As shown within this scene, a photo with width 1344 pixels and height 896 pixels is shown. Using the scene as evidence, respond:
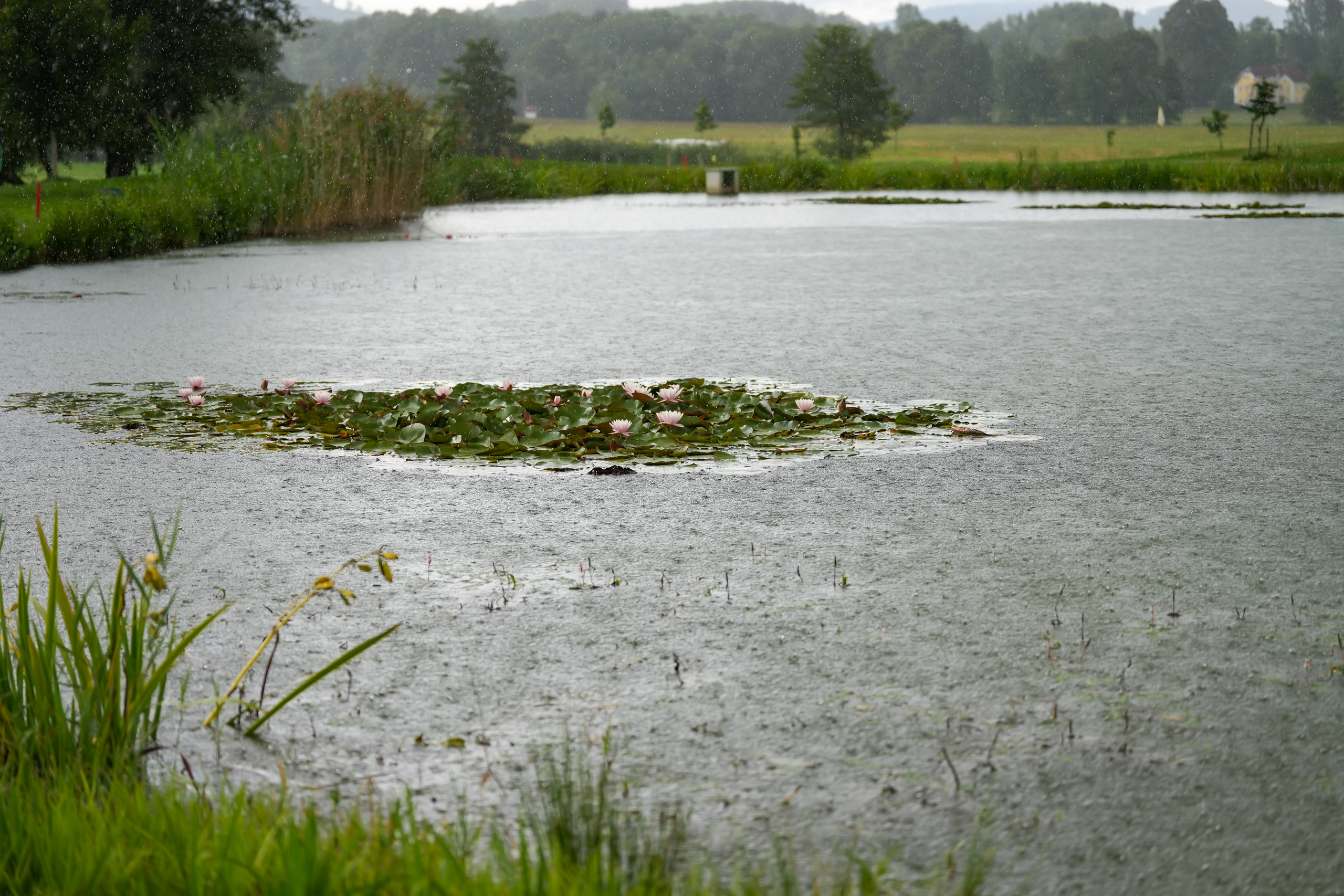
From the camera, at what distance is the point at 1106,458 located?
18.8 feet

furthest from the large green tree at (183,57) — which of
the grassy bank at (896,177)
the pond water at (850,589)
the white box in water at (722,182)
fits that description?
the pond water at (850,589)

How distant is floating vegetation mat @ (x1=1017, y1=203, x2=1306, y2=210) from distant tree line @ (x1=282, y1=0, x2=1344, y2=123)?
84.4 m

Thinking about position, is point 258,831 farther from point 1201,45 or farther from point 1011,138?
point 1201,45

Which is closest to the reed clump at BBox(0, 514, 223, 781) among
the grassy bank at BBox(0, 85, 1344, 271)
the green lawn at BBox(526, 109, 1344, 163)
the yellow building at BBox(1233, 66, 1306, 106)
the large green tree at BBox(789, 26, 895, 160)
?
the grassy bank at BBox(0, 85, 1344, 271)

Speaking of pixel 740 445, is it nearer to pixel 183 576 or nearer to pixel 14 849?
pixel 183 576

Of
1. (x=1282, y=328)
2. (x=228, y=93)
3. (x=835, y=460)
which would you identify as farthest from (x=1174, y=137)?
(x=835, y=460)

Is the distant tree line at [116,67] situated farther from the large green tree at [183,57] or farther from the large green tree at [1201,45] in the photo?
the large green tree at [1201,45]

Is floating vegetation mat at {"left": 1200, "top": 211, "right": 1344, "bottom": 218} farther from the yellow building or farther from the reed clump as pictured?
the yellow building

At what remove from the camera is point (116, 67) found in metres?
32.5

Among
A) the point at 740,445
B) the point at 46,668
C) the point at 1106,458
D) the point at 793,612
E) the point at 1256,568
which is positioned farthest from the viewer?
the point at 740,445

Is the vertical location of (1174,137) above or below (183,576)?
above

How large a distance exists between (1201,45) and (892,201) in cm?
10752

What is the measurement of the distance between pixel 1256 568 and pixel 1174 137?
85.5 meters

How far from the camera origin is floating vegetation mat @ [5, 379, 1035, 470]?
598 cm
